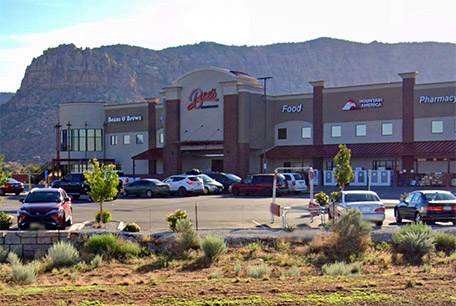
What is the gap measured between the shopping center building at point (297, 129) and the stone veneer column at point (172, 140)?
0.34ft

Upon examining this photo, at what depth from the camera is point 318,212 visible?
72.4ft

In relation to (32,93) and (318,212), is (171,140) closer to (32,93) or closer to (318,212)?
(318,212)

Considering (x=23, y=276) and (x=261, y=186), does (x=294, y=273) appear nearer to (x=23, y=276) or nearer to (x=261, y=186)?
(x=23, y=276)

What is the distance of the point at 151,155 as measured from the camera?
2603 inches

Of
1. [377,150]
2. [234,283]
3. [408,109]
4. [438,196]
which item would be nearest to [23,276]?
[234,283]

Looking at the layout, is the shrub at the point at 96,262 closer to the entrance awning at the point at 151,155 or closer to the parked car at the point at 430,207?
the parked car at the point at 430,207

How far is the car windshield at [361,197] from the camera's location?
22875 millimetres

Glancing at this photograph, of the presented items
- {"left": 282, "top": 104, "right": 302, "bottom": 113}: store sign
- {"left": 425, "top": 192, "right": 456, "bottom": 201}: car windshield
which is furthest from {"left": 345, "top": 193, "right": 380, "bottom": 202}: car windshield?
{"left": 282, "top": 104, "right": 302, "bottom": 113}: store sign

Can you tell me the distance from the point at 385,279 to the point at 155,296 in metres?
4.85

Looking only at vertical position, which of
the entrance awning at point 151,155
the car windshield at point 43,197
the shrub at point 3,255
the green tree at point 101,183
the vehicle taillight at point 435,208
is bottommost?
the shrub at point 3,255

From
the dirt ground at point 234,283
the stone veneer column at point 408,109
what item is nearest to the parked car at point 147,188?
the stone veneer column at point 408,109

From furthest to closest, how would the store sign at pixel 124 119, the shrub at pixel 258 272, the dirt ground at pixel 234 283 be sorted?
the store sign at pixel 124 119, the shrub at pixel 258 272, the dirt ground at pixel 234 283

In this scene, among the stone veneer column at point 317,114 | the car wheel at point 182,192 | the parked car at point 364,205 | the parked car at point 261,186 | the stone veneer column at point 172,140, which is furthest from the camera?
the stone veneer column at point 172,140

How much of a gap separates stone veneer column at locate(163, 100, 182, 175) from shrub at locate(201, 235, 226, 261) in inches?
1768
